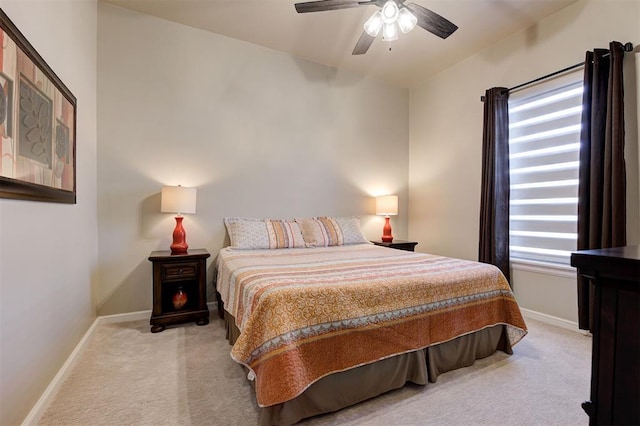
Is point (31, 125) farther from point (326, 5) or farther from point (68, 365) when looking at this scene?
point (326, 5)

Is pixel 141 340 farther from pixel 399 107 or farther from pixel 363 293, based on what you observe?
pixel 399 107

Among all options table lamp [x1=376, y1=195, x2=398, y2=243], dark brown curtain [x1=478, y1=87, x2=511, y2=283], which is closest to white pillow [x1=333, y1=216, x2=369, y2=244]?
table lamp [x1=376, y1=195, x2=398, y2=243]

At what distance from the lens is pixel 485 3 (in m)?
2.70

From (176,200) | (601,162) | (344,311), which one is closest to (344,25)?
(176,200)

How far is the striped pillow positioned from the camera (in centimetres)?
302

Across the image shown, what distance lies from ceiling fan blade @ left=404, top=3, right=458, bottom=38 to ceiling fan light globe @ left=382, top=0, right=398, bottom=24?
0.29 feet

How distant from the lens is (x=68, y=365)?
1.91 m

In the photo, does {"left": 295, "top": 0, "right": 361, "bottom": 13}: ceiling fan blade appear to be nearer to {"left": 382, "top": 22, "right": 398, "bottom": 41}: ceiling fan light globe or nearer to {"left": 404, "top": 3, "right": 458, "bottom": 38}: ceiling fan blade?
{"left": 382, "top": 22, "right": 398, "bottom": 41}: ceiling fan light globe

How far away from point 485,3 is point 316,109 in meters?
2.04

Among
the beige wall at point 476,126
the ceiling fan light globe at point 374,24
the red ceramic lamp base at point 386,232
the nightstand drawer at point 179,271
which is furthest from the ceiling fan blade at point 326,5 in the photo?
the red ceramic lamp base at point 386,232

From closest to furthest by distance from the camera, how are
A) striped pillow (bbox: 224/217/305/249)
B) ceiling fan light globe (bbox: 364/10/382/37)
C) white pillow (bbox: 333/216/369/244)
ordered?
ceiling fan light globe (bbox: 364/10/382/37) < striped pillow (bbox: 224/217/305/249) < white pillow (bbox: 333/216/369/244)

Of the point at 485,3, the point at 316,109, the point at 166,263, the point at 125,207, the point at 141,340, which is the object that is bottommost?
the point at 141,340

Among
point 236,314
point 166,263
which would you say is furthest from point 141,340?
point 236,314

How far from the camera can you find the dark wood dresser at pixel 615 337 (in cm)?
72
